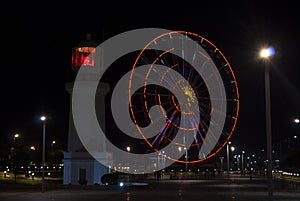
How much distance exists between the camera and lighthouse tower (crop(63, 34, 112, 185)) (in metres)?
47.5

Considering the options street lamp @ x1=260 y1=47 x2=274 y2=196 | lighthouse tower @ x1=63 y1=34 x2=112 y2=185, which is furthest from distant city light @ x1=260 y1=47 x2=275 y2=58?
lighthouse tower @ x1=63 y1=34 x2=112 y2=185

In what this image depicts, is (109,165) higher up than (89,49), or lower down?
lower down

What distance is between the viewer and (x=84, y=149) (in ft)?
159

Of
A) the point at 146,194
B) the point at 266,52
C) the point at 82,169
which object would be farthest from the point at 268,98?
the point at 82,169

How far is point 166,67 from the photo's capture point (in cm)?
4994

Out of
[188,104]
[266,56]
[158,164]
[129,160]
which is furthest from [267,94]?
[129,160]

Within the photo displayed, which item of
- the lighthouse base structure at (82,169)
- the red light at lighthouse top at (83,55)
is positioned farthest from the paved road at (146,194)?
the red light at lighthouse top at (83,55)

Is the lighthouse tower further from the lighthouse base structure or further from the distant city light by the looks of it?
the distant city light

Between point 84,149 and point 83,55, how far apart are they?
858cm

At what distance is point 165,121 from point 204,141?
15.1 ft

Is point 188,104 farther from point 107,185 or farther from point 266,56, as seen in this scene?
point 266,56

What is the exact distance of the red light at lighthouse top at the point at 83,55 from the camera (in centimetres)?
4822

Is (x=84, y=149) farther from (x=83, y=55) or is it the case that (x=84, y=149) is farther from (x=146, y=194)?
(x=146, y=194)

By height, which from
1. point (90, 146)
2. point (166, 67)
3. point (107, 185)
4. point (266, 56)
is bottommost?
point (107, 185)
